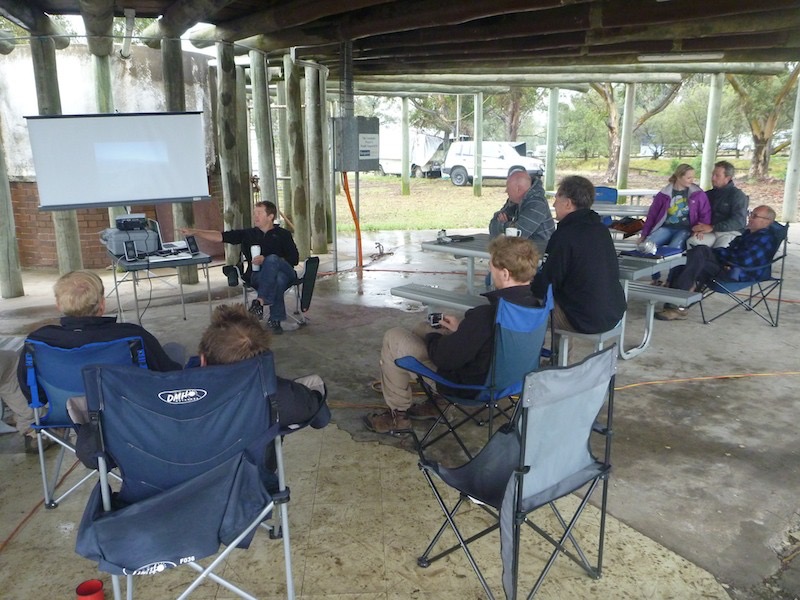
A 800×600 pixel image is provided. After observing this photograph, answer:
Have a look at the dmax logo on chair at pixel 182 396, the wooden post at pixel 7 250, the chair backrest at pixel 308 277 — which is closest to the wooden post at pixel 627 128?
the chair backrest at pixel 308 277

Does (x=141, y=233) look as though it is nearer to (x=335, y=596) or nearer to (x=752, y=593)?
(x=335, y=596)

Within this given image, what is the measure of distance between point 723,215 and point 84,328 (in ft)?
19.2

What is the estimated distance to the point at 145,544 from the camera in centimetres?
186

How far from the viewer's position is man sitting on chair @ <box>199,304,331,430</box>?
2236mm

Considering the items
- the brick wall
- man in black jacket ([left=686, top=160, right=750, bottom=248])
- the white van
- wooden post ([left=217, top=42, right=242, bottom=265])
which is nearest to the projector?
wooden post ([left=217, top=42, right=242, bottom=265])

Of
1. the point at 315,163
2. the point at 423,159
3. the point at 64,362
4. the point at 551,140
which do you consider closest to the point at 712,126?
the point at 551,140

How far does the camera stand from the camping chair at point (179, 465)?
187 centimetres

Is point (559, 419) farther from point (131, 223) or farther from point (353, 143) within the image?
point (353, 143)

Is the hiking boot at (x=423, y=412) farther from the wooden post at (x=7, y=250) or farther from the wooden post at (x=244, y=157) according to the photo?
the wooden post at (x=7, y=250)

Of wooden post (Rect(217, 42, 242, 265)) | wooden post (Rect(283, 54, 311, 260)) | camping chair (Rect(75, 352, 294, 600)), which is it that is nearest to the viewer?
camping chair (Rect(75, 352, 294, 600))

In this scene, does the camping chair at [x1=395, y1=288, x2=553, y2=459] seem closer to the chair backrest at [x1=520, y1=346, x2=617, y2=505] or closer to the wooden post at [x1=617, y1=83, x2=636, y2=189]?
the chair backrest at [x1=520, y1=346, x2=617, y2=505]

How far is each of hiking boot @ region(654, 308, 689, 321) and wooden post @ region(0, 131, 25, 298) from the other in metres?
6.37

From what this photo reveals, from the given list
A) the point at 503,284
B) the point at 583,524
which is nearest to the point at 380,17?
the point at 503,284

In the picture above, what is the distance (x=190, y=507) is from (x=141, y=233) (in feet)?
13.4
